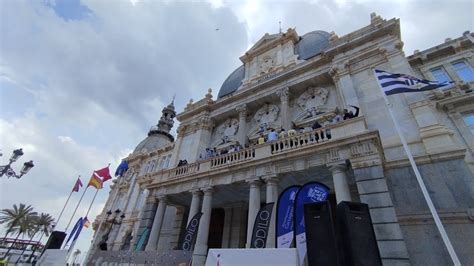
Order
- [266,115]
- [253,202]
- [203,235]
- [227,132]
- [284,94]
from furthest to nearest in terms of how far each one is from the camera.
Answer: [227,132] < [266,115] < [284,94] < [203,235] < [253,202]

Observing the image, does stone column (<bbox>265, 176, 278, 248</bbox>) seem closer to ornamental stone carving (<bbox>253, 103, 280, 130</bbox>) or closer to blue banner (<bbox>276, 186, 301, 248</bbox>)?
blue banner (<bbox>276, 186, 301, 248</bbox>)

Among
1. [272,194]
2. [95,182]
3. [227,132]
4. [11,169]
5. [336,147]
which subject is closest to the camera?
[336,147]

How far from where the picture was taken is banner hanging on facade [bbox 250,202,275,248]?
9086 mm

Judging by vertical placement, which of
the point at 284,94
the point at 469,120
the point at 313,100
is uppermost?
the point at 284,94

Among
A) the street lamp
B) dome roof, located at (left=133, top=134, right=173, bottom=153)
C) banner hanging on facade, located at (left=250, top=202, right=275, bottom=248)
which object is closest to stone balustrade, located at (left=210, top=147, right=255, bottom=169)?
banner hanging on facade, located at (left=250, top=202, right=275, bottom=248)

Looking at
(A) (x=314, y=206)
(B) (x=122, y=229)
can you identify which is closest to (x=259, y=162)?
(A) (x=314, y=206)

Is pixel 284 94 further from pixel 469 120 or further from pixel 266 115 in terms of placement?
pixel 469 120

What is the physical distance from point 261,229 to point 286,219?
128cm

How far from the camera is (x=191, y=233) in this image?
39.2 feet

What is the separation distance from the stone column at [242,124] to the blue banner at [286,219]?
947 cm

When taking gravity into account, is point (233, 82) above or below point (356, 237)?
above

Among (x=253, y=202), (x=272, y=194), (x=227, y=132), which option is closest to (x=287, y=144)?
(x=272, y=194)

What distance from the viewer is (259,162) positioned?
12.0m

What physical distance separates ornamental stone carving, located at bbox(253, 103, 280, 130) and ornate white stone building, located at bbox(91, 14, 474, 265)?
110 millimetres
